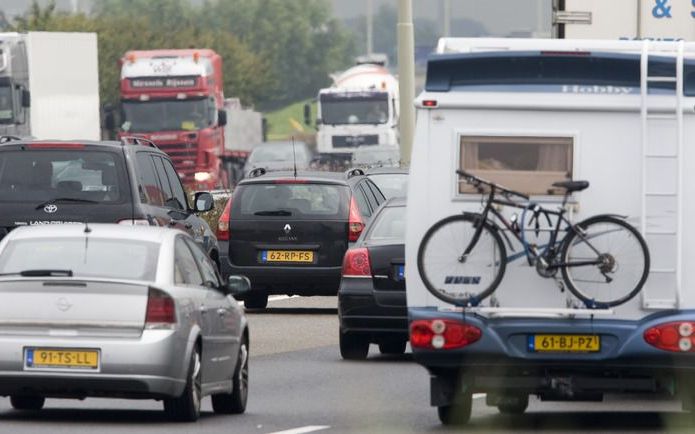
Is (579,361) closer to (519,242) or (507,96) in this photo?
(519,242)

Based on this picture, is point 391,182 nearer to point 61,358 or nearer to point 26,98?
point 61,358

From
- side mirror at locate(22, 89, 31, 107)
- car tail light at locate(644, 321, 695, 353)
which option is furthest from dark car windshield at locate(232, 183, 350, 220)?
side mirror at locate(22, 89, 31, 107)

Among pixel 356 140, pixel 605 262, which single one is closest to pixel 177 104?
pixel 356 140

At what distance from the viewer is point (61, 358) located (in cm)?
1292

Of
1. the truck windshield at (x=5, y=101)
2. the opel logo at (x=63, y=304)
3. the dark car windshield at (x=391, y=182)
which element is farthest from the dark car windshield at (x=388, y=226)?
the truck windshield at (x=5, y=101)

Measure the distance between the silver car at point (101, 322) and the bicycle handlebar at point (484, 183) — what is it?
1.93 meters

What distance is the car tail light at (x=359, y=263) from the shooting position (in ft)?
60.8

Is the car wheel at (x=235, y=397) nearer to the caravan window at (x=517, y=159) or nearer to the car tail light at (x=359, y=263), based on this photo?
the caravan window at (x=517, y=159)

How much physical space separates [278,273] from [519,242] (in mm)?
11423

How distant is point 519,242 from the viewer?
12.7 m

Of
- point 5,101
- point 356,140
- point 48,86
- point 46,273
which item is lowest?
point 356,140

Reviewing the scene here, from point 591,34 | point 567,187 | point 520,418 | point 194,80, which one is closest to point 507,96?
point 567,187

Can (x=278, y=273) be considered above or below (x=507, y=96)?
below

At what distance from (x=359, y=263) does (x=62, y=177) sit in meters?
2.69
